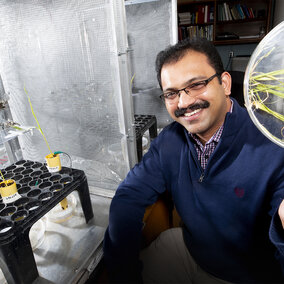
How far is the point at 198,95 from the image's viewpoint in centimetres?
86

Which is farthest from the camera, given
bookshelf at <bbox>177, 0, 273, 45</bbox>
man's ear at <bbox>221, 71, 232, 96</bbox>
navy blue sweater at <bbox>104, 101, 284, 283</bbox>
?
bookshelf at <bbox>177, 0, 273, 45</bbox>

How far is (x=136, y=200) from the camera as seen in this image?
94 centimetres

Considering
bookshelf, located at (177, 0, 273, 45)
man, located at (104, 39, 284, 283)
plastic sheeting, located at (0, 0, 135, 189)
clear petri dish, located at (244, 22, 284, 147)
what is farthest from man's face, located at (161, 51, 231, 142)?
bookshelf, located at (177, 0, 273, 45)

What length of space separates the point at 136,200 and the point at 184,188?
20cm

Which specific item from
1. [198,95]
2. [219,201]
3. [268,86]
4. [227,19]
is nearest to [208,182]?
[219,201]

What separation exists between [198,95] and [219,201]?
41 cm

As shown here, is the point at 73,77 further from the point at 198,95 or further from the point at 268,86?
the point at 268,86

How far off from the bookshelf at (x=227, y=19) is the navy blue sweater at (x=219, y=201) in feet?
10.7

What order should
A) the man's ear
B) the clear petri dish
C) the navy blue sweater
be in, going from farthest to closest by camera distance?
the man's ear < the navy blue sweater < the clear petri dish

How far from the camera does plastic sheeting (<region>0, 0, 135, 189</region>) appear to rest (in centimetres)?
89

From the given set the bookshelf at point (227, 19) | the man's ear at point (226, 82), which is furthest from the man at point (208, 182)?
the bookshelf at point (227, 19)

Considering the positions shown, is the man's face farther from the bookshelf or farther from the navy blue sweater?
the bookshelf

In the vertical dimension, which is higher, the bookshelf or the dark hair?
the bookshelf

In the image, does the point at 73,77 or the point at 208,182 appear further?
the point at 73,77
